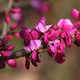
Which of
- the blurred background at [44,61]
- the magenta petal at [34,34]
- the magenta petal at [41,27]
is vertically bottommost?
the blurred background at [44,61]

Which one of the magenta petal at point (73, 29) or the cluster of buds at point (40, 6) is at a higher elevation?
the magenta petal at point (73, 29)

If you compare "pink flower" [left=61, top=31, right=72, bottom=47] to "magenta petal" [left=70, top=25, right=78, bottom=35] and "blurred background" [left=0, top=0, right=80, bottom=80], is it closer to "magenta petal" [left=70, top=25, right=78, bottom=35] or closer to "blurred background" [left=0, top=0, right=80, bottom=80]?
"magenta petal" [left=70, top=25, right=78, bottom=35]

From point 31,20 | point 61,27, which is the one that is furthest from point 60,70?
point 61,27

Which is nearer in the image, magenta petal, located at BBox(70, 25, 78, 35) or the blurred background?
magenta petal, located at BBox(70, 25, 78, 35)

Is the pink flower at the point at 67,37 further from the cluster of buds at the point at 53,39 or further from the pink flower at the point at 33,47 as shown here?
the pink flower at the point at 33,47

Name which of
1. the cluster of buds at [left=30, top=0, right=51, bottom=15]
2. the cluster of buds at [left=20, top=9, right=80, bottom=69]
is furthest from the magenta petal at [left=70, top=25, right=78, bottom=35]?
the cluster of buds at [left=30, top=0, right=51, bottom=15]

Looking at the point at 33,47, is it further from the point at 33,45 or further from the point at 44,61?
the point at 44,61

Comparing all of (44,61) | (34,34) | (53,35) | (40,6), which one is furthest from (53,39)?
(44,61)

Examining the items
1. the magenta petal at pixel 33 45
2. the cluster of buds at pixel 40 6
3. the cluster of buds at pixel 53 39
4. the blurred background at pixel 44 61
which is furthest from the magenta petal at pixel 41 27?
the cluster of buds at pixel 40 6

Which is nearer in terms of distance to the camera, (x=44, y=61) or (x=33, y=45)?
(x=33, y=45)
